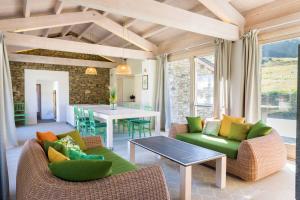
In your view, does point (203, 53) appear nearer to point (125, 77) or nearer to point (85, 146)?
point (85, 146)

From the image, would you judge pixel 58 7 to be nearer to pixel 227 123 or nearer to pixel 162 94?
pixel 162 94

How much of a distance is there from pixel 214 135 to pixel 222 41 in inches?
83.7

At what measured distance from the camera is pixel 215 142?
11.3 ft

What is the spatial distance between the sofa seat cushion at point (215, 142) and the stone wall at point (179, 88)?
206cm

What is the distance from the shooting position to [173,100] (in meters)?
6.55

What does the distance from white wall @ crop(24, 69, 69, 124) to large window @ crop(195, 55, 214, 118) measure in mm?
5546

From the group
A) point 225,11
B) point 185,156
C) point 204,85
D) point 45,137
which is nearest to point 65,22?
point 45,137

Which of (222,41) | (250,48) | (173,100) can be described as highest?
(222,41)

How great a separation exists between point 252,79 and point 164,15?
215 centimetres

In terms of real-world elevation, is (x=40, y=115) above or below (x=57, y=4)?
below

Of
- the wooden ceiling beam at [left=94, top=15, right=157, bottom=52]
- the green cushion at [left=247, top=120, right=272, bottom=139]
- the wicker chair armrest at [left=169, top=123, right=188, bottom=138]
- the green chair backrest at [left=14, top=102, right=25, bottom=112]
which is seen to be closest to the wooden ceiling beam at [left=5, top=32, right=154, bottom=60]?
the wooden ceiling beam at [left=94, top=15, right=157, bottom=52]

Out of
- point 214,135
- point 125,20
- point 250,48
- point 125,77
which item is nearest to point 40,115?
point 125,77

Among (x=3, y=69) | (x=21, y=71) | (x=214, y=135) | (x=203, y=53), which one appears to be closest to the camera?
(x=214, y=135)

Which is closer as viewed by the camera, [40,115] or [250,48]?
[250,48]
